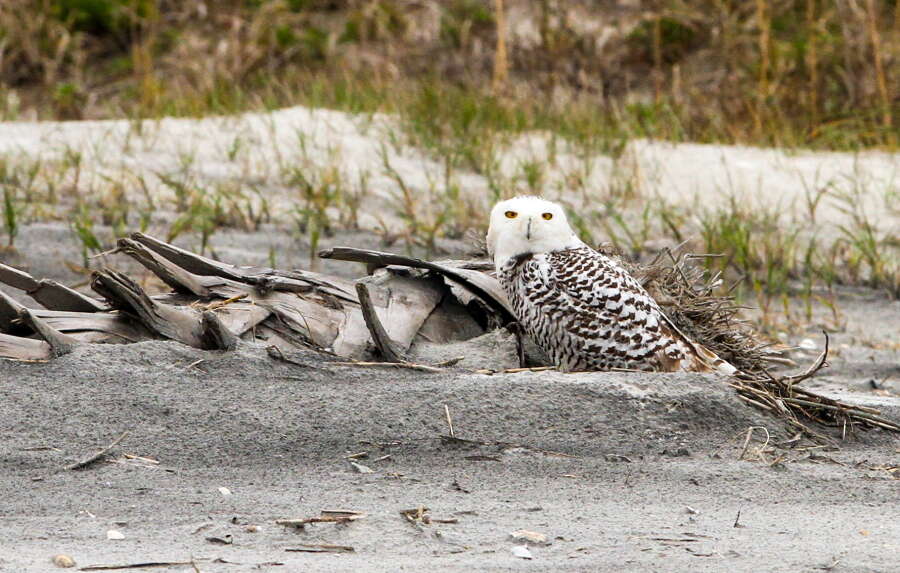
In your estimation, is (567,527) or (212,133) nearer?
(567,527)

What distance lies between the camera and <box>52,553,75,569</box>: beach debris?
2338 mm

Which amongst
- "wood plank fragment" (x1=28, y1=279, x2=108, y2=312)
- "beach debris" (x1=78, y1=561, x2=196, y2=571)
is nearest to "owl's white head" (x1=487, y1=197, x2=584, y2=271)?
"wood plank fragment" (x1=28, y1=279, x2=108, y2=312)

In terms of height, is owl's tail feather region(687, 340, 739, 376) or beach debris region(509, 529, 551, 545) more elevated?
owl's tail feather region(687, 340, 739, 376)

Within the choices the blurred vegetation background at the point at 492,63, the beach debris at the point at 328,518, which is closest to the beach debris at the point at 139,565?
the beach debris at the point at 328,518

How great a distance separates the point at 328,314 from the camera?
12.1 feet

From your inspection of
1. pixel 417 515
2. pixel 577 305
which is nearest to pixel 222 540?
pixel 417 515

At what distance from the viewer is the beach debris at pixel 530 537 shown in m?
2.54

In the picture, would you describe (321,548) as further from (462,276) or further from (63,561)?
(462,276)

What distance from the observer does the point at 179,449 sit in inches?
119

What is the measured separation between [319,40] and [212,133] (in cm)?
447

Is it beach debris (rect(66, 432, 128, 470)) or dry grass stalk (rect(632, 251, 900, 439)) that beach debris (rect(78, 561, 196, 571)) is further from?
dry grass stalk (rect(632, 251, 900, 439))

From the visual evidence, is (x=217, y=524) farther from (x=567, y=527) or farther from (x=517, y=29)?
(x=517, y=29)

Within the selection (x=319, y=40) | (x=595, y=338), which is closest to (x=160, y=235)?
(x=595, y=338)

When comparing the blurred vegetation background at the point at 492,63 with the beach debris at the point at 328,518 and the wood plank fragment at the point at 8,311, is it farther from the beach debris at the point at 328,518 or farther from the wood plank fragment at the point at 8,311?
the beach debris at the point at 328,518
